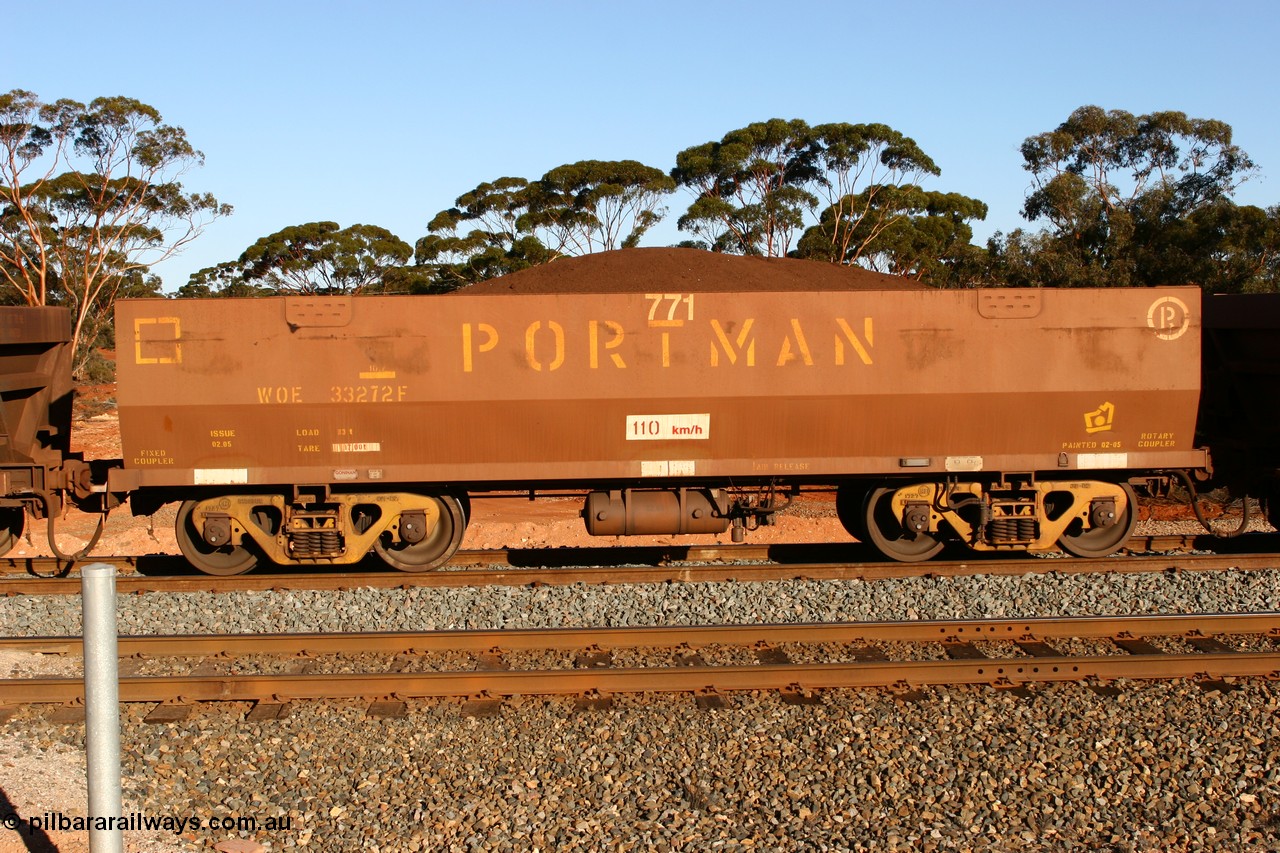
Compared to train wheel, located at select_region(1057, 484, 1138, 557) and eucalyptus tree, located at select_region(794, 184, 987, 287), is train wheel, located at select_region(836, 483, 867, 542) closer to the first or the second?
train wheel, located at select_region(1057, 484, 1138, 557)

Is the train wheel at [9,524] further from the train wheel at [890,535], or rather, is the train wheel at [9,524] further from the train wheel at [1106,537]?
the train wheel at [1106,537]

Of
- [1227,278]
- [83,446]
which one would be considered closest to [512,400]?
[83,446]

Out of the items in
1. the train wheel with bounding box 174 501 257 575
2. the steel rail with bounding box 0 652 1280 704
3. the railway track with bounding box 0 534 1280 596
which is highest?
the train wheel with bounding box 174 501 257 575

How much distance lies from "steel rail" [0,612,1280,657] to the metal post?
3662 mm

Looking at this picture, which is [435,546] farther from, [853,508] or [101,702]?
[101,702]

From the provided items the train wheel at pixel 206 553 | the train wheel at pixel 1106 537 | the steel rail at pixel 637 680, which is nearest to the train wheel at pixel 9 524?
the train wheel at pixel 206 553

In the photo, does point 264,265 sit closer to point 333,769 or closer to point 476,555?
point 476,555

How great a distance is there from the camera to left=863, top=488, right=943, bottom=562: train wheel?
11.0 metres

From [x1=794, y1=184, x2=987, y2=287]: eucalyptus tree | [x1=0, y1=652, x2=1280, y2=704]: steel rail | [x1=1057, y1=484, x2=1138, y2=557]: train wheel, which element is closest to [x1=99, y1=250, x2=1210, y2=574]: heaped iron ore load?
[x1=1057, y1=484, x2=1138, y2=557]: train wheel

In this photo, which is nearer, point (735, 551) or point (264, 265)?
point (735, 551)

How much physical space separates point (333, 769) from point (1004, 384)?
7.47 meters

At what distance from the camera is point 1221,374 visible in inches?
475

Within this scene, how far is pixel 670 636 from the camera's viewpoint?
8180 mm

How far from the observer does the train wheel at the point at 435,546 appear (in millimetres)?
10914
